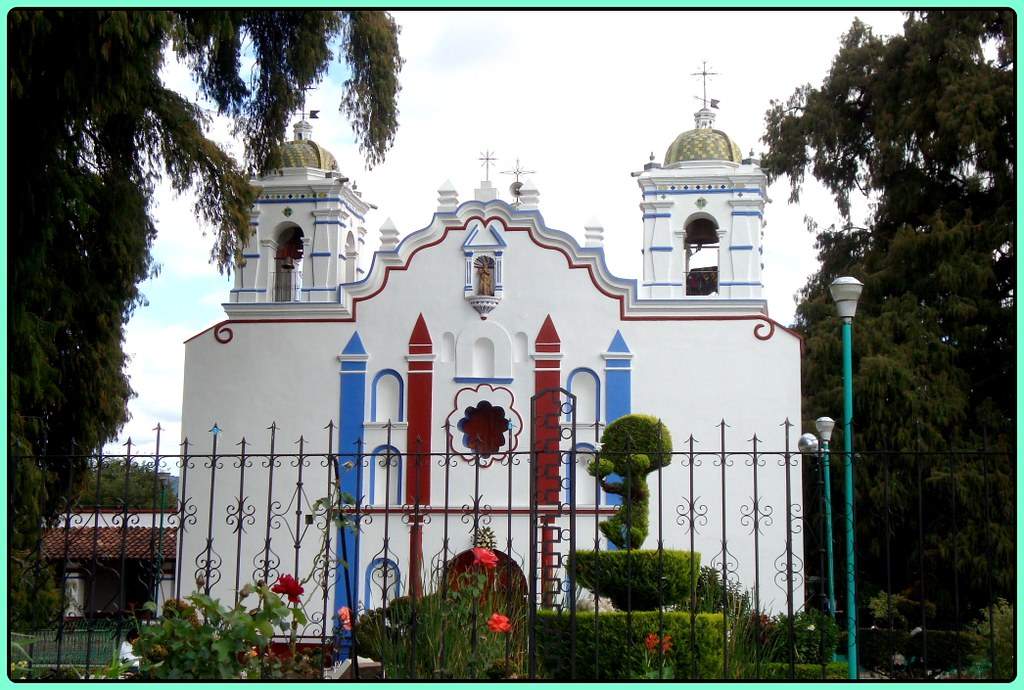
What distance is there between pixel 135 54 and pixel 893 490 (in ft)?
47.0

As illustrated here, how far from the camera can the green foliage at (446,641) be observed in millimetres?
7793

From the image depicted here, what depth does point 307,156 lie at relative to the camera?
21.3 m

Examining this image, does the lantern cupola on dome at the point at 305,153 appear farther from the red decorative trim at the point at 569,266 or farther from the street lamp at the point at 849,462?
the street lamp at the point at 849,462

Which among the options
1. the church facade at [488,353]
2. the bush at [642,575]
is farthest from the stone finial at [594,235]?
the bush at [642,575]

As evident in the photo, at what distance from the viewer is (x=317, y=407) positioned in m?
19.6

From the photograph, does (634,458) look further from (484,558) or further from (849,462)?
(484,558)

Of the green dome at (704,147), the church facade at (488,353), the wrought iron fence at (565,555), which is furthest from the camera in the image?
the green dome at (704,147)

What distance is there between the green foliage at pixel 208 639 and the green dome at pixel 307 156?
49.3 ft

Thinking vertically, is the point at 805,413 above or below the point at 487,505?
above

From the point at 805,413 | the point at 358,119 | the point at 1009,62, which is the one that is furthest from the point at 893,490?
the point at 358,119

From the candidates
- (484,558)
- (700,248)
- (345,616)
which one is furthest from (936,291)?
(345,616)

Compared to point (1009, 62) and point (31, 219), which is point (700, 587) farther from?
point (1009, 62)

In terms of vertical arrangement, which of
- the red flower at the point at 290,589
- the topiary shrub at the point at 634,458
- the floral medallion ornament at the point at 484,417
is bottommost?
the red flower at the point at 290,589

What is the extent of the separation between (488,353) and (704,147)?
5161mm
